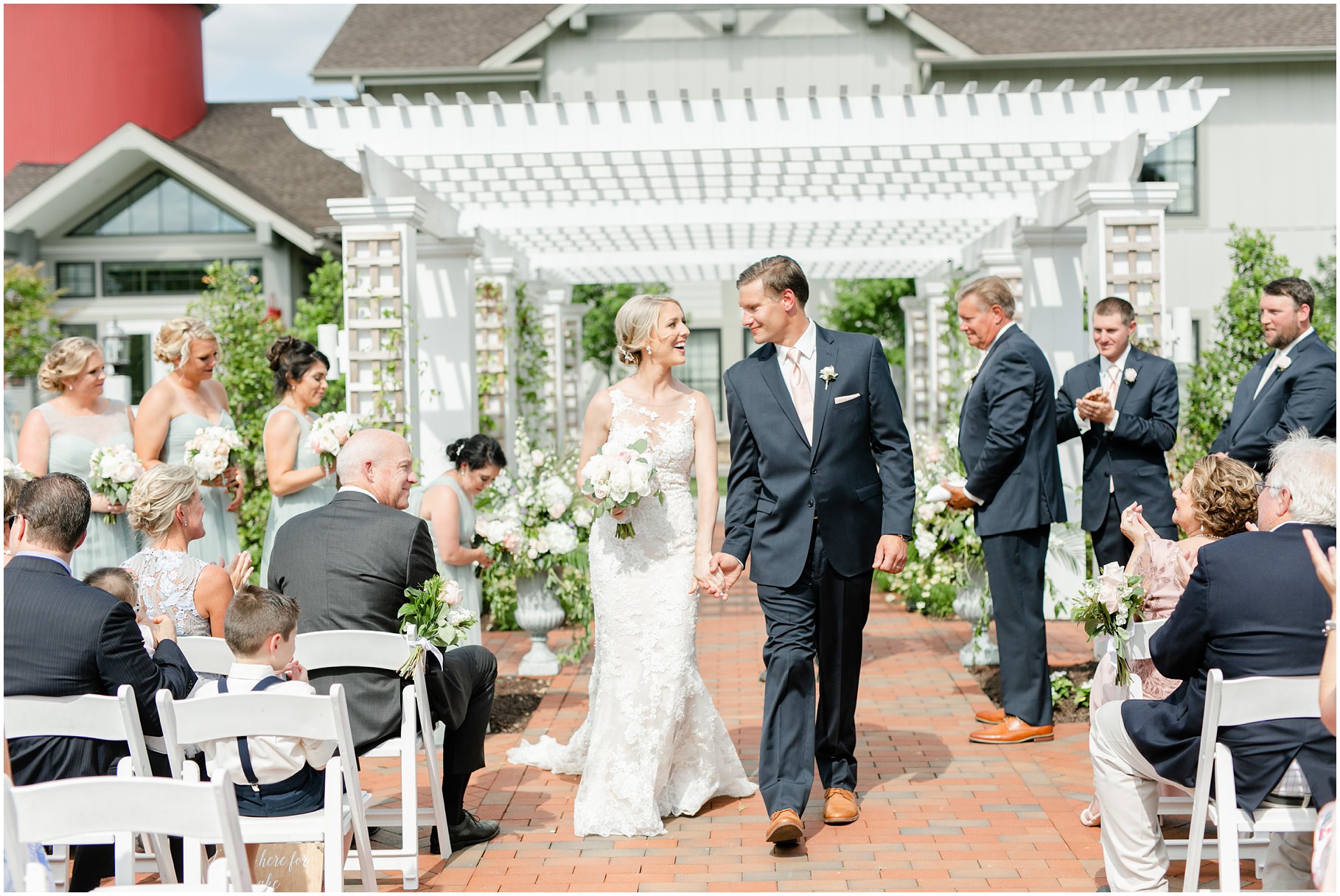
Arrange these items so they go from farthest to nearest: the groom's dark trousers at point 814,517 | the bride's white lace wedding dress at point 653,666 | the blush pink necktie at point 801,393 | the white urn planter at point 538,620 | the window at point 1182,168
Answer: the window at point 1182,168
the white urn planter at point 538,620
the bride's white lace wedding dress at point 653,666
the blush pink necktie at point 801,393
the groom's dark trousers at point 814,517

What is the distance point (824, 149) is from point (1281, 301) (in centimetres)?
372

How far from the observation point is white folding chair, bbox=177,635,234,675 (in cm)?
420

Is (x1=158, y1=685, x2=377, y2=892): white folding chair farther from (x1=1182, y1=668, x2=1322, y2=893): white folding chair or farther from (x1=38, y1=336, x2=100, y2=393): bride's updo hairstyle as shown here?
(x1=38, y1=336, x2=100, y2=393): bride's updo hairstyle

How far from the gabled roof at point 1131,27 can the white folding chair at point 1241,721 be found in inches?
719

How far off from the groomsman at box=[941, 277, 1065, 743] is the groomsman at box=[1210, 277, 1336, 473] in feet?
3.85

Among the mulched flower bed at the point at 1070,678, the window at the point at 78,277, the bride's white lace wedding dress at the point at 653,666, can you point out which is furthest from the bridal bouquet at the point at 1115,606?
the window at the point at 78,277

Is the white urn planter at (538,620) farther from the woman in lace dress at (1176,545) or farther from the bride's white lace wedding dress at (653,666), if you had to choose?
the woman in lace dress at (1176,545)

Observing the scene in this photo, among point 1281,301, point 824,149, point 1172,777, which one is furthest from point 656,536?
point 824,149

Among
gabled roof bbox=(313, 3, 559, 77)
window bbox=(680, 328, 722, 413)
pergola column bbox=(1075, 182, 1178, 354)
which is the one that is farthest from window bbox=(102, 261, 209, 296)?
pergola column bbox=(1075, 182, 1178, 354)

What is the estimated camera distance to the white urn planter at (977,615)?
740 centimetres

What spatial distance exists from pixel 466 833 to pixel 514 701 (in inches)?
89.3

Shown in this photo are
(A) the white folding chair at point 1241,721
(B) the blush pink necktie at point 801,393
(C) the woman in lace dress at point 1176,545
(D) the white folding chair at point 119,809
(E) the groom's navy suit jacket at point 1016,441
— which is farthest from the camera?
(E) the groom's navy suit jacket at point 1016,441

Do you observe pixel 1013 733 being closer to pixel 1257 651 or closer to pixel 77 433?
pixel 1257 651

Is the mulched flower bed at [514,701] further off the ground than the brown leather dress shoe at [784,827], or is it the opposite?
the brown leather dress shoe at [784,827]
